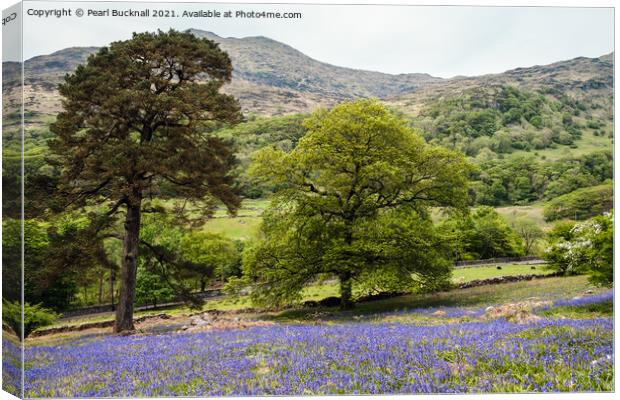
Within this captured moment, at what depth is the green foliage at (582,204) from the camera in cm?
985

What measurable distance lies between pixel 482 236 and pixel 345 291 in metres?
3.65

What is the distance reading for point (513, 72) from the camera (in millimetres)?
10695

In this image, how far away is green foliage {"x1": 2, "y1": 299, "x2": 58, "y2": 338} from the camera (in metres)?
8.38

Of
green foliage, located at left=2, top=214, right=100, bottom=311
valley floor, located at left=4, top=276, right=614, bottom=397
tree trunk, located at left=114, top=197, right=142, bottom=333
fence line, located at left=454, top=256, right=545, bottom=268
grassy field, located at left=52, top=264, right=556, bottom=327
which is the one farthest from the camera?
fence line, located at left=454, top=256, right=545, bottom=268

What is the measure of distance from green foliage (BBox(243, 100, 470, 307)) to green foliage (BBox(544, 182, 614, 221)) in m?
2.56

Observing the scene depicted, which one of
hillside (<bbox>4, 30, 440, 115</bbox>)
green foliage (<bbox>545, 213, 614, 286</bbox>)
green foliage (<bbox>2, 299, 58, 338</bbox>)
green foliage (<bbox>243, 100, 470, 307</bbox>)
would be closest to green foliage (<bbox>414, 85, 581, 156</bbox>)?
hillside (<bbox>4, 30, 440, 115</bbox>)

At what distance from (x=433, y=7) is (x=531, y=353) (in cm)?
617

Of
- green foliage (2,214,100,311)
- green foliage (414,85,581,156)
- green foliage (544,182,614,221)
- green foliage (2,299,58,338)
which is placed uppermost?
green foliage (414,85,581,156)

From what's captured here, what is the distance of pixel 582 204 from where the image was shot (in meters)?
10.5

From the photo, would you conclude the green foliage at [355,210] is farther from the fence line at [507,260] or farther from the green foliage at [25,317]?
the green foliage at [25,317]

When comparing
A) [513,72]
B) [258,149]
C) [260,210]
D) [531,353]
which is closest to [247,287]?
[260,210]

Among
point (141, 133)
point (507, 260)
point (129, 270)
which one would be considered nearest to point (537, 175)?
point (507, 260)

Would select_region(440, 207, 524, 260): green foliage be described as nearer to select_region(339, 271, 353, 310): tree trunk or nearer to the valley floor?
the valley floor

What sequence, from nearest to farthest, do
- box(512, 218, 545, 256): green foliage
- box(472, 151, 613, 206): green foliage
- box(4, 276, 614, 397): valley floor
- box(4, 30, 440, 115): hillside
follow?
1. box(4, 276, 614, 397): valley floor
2. box(4, 30, 440, 115): hillside
3. box(472, 151, 613, 206): green foliage
4. box(512, 218, 545, 256): green foliage
